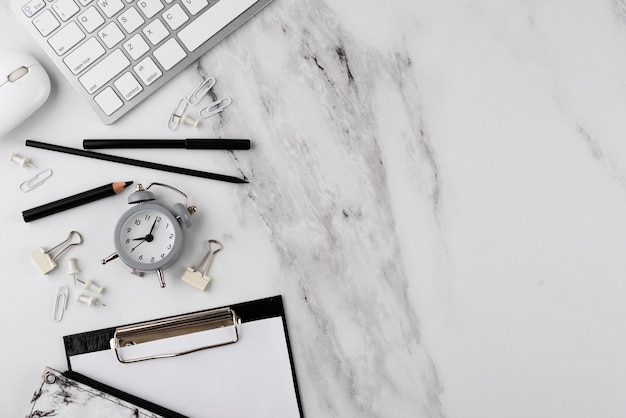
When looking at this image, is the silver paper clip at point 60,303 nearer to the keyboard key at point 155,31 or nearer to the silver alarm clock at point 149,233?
the silver alarm clock at point 149,233

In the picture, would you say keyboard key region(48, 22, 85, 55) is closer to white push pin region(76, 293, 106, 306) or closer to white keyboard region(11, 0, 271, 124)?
white keyboard region(11, 0, 271, 124)

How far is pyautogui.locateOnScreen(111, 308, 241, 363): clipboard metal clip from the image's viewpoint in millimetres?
803

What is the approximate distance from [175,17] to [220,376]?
0.49 m

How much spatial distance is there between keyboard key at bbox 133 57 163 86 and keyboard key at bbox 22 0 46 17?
0.48ft

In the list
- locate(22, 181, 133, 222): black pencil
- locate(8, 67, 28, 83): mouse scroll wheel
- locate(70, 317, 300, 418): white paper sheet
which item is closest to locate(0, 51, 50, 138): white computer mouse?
locate(8, 67, 28, 83): mouse scroll wheel

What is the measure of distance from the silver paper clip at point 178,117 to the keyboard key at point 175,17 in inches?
3.9

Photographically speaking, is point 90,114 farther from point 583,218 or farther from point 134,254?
point 583,218

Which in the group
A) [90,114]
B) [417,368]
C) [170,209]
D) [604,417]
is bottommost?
[604,417]

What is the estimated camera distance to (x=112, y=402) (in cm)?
79

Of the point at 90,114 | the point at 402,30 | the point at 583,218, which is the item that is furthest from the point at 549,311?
the point at 90,114

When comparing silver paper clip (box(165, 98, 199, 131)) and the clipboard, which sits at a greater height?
silver paper clip (box(165, 98, 199, 131))

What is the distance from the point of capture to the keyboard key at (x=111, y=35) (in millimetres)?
800

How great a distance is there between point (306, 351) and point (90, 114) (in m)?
0.44

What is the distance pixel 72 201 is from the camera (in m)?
0.80
